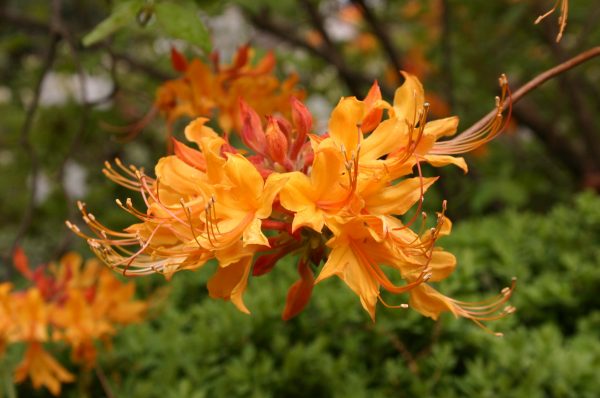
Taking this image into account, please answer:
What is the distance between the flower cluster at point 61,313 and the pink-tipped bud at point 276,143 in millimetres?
1065

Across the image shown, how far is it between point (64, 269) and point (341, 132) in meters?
1.42

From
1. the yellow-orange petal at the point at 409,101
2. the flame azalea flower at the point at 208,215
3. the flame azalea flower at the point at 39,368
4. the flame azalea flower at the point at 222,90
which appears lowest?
the flame azalea flower at the point at 39,368

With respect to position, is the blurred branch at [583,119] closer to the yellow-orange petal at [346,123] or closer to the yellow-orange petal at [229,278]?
the yellow-orange petal at [346,123]

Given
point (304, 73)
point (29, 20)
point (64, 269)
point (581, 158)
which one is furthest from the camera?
point (304, 73)

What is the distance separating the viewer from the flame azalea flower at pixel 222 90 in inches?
75.0

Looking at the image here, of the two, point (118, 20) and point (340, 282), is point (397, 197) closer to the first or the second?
point (118, 20)

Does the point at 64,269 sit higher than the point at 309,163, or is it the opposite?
the point at 309,163

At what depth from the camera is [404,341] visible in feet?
7.16

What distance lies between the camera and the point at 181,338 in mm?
2357

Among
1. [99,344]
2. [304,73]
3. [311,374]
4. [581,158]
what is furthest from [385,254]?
[304,73]

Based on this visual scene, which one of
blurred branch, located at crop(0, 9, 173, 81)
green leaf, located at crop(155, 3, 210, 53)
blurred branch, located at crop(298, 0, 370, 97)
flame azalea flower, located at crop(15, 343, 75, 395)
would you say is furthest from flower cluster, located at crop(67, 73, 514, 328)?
blurred branch, located at crop(298, 0, 370, 97)

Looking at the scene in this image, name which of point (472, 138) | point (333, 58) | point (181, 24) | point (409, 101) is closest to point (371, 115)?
point (409, 101)

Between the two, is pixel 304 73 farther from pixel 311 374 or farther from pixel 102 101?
pixel 311 374

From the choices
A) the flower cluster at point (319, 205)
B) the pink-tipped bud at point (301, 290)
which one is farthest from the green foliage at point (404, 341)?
the flower cluster at point (319, 205)
